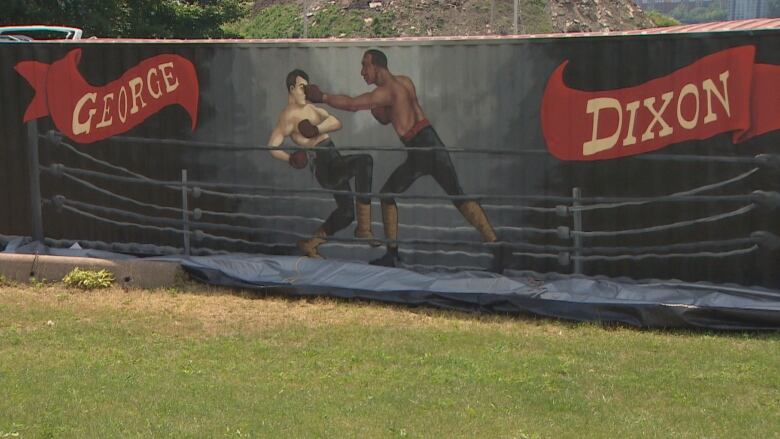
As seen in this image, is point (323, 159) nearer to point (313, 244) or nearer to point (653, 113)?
point (313, 244)

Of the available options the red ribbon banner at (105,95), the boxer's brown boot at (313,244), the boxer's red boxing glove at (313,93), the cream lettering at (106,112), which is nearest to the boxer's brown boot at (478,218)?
the boxer's brown boot at (313,244)

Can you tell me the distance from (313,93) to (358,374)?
4019mm

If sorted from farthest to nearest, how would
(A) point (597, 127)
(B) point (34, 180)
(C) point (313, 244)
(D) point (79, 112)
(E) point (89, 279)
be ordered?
(B) point (34, 180) < (D) point (79, 112) < (C) point (313, 244) < (E) point (89, 279) < (A) point (597, 127)

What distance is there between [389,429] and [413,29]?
241 ft

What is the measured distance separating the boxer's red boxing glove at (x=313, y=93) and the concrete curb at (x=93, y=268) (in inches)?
82.9

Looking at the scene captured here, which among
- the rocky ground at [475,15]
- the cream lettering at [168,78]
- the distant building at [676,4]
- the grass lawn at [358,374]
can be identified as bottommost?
the grass lawn at [358,374]

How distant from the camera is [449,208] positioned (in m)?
10.1

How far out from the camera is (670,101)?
922cm

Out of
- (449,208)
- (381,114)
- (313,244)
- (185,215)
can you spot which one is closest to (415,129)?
(381,114)

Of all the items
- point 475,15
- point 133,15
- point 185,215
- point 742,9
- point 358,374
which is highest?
point 742,9

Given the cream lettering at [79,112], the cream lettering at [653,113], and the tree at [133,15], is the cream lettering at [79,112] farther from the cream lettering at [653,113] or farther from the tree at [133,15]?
the tree at [133,15]

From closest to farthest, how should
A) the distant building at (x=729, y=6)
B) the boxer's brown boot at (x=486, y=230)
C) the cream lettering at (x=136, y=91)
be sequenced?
the boxer's brown boot at (x=486, y=230) → the cream lettering at (x=136, y=91) → the distant building at (x=729, y=6)

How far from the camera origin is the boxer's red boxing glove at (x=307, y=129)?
34.8 ft

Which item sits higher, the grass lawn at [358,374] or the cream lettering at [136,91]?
the cream lettering at [136,91]
